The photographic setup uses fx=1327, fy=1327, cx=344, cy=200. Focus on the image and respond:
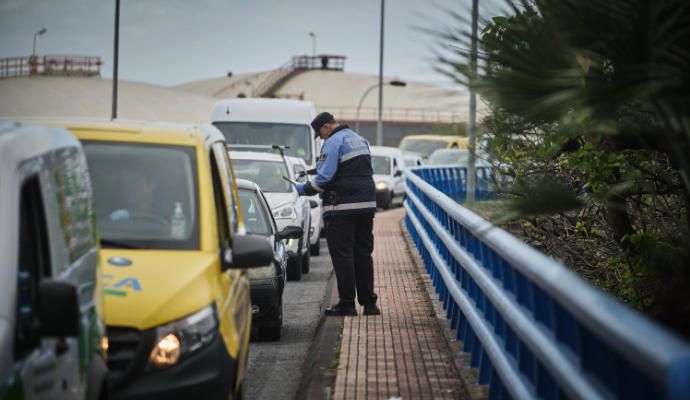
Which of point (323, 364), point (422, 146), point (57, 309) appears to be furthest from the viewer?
point (422, 146)

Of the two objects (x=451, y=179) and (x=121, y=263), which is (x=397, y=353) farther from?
(x=451, y=179)

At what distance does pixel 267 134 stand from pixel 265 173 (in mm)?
6412

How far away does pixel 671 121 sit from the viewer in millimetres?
3986

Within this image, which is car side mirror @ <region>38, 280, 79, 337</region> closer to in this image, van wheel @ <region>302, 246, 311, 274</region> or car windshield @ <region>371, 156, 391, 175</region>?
van wheel @ <region>302, 246, 311, 274</region>

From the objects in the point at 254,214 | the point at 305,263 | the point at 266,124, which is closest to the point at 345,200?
the point at 254,214

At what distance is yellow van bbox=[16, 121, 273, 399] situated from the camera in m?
5.70

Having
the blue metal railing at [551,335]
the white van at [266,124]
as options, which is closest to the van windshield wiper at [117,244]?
the blue metal railing at [551,335]

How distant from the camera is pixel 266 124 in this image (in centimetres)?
2520

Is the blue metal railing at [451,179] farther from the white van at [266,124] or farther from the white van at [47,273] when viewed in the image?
the white van at [47,273]

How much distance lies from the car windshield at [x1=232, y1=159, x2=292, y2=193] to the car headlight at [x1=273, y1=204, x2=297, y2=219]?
613mm

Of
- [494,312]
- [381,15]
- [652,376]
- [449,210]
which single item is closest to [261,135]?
[449,210]

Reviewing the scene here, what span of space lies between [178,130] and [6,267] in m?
3.05

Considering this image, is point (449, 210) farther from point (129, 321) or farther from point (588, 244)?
point (129, 321)

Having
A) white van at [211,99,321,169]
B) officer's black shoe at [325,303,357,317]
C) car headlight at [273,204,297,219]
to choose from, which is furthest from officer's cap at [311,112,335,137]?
white van at [211,99,321,169]
